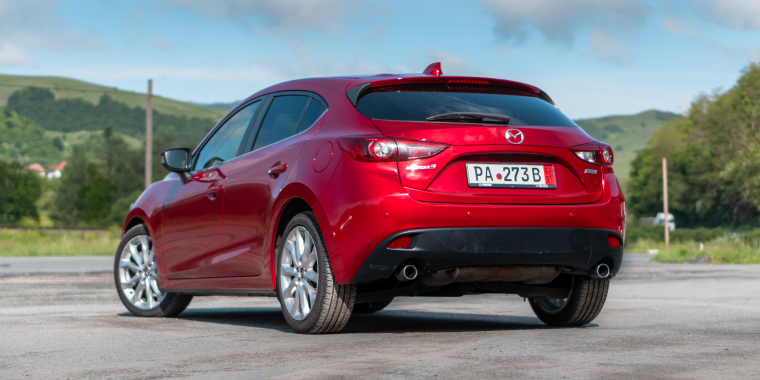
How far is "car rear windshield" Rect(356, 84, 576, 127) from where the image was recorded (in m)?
5.42

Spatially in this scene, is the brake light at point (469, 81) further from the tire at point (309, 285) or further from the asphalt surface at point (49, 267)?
the asphalt surface at point (49, 267)

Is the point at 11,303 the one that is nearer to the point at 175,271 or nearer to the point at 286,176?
the point at 175,271

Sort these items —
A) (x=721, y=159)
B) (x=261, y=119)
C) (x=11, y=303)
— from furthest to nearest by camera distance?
(x=721, y=159) < (x=11, y=303) < (x=261, y=119)

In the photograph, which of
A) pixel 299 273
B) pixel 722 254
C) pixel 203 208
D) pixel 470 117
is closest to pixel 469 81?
pixel 470 117

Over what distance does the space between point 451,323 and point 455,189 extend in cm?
198

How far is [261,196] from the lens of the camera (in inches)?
234

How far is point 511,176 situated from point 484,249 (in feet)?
1.58

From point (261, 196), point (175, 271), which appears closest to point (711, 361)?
point (261, 196)

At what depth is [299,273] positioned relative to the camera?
5.65 m

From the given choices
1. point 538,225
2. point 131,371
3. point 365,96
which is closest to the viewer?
point 131,371

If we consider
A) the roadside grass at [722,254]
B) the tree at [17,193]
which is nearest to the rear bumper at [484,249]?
the roadside grass at [722,254]

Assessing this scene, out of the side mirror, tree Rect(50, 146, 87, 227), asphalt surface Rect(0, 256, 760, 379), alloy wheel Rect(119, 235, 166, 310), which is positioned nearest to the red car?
asphalt surface Rect(0, 256, 760, 379)

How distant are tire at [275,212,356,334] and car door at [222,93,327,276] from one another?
0.79ft

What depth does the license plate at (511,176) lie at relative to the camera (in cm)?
521
